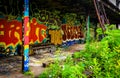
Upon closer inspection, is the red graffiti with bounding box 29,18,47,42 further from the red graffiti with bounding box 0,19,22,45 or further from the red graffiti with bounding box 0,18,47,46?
the red graffiti with bounding box 0,19,22,45

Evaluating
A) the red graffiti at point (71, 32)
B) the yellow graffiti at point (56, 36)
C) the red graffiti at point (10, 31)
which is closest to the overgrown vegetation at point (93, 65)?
the red graffiti at point (10, 31)

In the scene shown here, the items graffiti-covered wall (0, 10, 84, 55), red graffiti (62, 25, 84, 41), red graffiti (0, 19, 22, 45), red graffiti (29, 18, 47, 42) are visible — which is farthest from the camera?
red graffiti (62, 25, 84, 41)

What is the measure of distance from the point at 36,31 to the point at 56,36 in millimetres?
2503

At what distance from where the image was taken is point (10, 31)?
1377 centimetres


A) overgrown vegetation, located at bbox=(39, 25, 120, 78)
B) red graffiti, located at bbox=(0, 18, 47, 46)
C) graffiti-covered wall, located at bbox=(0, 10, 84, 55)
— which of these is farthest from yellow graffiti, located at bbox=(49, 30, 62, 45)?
overgrown vegetation, located at bbox=(39, 25, 120, 78)

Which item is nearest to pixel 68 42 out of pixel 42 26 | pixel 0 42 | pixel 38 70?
pixel 42 26

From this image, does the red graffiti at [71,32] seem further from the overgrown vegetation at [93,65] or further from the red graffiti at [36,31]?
the overgrown vegetation at [93,65]

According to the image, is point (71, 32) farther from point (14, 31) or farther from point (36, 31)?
point (14, 31)

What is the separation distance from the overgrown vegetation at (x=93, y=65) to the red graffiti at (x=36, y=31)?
653cm

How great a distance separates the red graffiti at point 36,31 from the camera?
612 inches

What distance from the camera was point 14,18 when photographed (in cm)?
1402

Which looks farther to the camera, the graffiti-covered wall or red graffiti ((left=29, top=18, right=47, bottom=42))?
red graffiti ((left=29, top=18, right=47, bottom=42))

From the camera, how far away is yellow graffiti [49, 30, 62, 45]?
17719mm

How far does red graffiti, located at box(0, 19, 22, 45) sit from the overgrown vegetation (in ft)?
17.8
